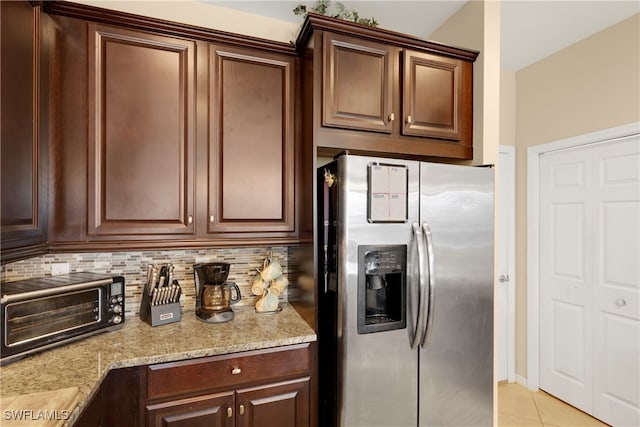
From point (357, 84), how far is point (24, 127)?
1439 mm

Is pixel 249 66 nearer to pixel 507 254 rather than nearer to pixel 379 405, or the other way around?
pixel 379 405

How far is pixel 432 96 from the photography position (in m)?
1.82

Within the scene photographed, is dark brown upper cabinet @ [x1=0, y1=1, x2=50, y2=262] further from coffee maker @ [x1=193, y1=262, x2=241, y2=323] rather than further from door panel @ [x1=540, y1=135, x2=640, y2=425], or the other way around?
door panel @ [x1=540, y1=135, x2=640, y2=425]

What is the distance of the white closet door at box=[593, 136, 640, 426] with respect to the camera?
2211 millimetres

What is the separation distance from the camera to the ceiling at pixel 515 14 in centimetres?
198

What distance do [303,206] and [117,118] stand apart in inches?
38.4

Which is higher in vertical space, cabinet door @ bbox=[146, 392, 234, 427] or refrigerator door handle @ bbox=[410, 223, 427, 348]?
refrigerator door handle @ bbox=[410, 223, 427, 348]

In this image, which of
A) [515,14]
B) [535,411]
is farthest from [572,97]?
[535,411]

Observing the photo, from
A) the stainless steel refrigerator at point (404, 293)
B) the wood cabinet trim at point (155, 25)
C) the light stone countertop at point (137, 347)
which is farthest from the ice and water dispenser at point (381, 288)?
the wood cabinet trim at point (155, 25)

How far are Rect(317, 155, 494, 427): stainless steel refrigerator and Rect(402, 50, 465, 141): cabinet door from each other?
0.32m

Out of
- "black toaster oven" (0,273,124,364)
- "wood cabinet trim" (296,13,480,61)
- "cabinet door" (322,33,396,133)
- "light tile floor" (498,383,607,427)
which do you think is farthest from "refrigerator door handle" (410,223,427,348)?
"light tile floor" (498,383,607,427)

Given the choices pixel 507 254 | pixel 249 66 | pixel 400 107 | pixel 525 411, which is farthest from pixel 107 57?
pixel 525 411

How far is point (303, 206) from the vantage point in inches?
69.7

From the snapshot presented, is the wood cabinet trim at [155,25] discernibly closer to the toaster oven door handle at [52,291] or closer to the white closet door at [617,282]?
the toaster oven door handle at [52,291]
